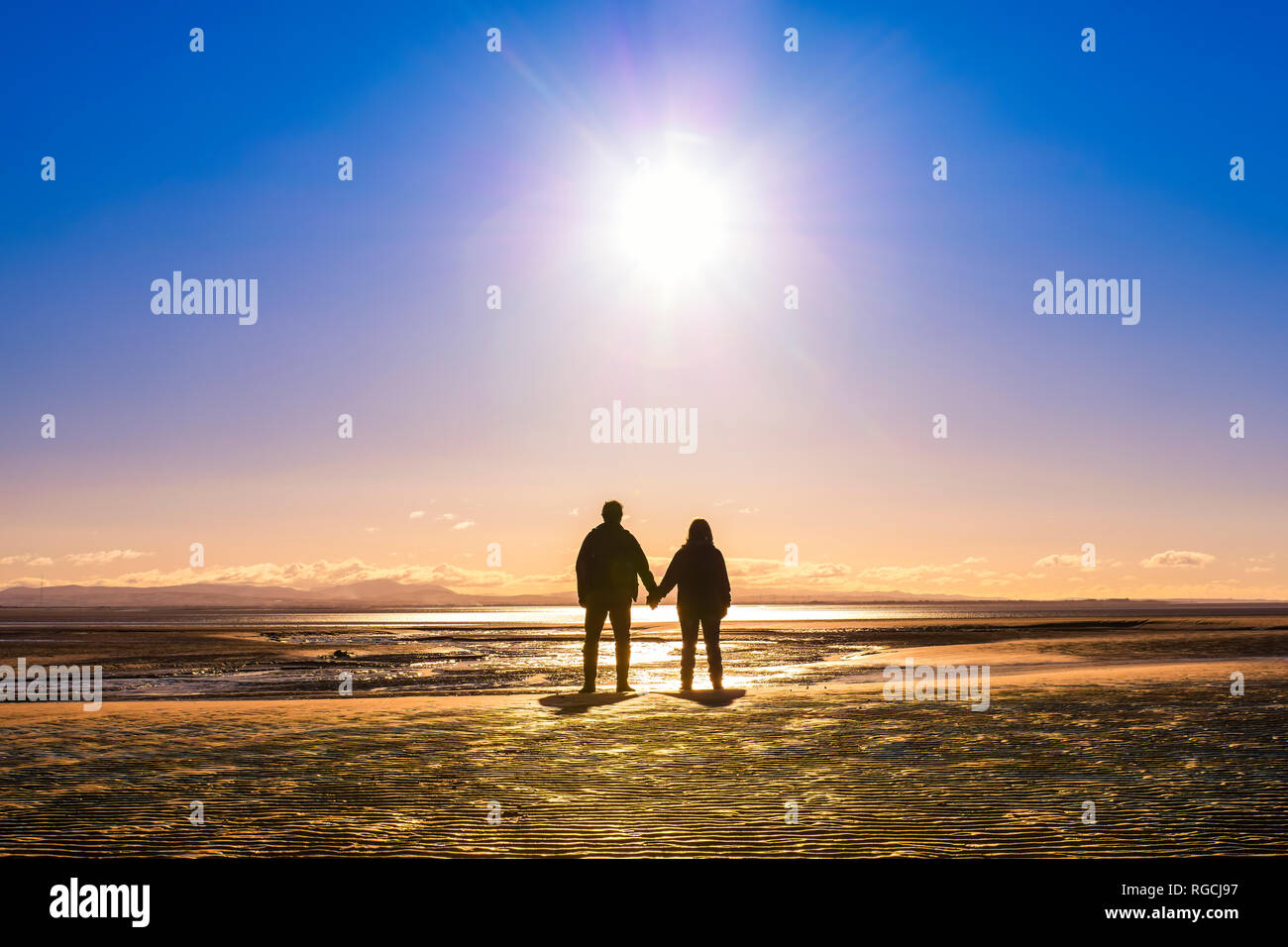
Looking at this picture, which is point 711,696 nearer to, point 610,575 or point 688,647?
point 688,647

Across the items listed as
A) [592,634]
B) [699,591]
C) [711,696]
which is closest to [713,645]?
[699,591]

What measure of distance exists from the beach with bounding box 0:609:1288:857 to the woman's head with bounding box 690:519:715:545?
7.86 feet

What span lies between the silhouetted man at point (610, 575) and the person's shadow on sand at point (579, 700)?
40.1 inches

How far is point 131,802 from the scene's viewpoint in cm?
572

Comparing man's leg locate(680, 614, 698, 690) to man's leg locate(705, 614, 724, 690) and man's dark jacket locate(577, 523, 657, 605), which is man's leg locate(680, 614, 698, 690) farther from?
man's dark jacket locate(577, 523, 657, 605)

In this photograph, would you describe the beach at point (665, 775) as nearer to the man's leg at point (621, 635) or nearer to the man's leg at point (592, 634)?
the man's leg at point (621, 635)

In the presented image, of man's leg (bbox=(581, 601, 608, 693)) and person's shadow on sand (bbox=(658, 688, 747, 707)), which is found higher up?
man's leg (bbox=(581, 601, 608, 693))

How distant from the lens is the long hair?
A: 13.6 meters

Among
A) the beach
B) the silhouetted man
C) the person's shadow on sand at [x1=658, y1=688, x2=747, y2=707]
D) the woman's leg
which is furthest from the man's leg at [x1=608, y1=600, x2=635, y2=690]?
the beach

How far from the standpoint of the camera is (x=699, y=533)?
13.7 m

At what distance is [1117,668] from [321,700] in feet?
38.3

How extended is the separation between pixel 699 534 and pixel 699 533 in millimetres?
16

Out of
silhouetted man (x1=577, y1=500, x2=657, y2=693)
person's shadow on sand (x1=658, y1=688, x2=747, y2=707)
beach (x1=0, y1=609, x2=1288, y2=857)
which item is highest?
silhouetted man (x1=577, y1=500, x2=657, y2=693)
